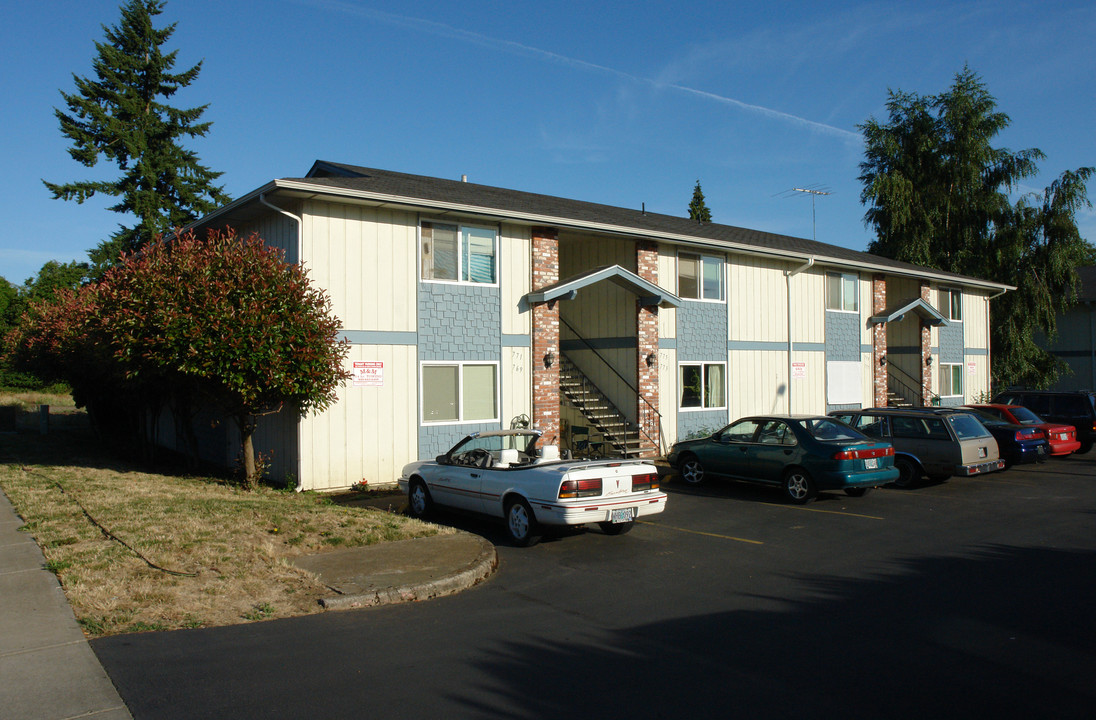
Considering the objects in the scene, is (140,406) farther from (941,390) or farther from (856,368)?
(941,390)

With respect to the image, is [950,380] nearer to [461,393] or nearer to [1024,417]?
[1024,417]

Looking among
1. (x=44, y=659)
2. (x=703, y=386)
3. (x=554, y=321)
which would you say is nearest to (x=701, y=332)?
(x=703, y=386)

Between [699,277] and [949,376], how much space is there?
46.3ft

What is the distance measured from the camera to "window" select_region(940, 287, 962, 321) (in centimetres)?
2892

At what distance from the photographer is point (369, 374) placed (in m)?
14.1

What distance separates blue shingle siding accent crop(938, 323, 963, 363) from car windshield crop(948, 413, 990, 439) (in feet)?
47.0

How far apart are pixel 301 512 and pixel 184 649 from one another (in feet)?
16.8

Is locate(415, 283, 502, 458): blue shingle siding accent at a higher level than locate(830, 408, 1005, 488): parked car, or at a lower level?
higher

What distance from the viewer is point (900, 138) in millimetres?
37188

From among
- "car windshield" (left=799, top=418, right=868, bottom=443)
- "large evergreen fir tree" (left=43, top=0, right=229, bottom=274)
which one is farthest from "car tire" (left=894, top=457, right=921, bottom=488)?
"large evergreen fir tree" (left=43, top=0, right=229, bottom=274)

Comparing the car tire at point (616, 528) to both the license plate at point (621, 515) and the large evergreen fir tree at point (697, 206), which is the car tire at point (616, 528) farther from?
the large evergreen fir tree at point (697, 206)

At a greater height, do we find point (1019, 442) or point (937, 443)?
point (937, 443)

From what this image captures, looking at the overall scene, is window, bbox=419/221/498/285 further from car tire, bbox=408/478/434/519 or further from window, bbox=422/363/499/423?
car tire, bbox=408/478/434/519

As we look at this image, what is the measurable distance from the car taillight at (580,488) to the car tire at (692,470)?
19.0 feet
